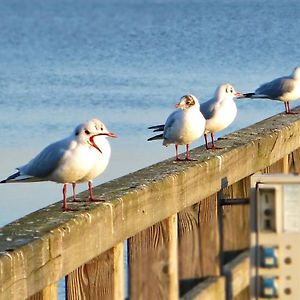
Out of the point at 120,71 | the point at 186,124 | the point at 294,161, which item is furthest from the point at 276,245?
the point at 120,71

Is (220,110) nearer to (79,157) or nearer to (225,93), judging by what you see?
(225,93)

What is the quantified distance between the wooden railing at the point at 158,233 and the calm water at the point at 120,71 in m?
3.18

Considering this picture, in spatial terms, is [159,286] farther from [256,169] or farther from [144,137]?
[144,137]

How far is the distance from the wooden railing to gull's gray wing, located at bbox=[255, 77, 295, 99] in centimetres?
250

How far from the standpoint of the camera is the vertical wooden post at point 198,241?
543 centimetres

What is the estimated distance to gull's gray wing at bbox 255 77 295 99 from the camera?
9.35m

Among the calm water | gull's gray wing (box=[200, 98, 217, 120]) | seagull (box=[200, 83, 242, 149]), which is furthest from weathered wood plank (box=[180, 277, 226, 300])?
the calm water

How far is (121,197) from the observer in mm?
4293

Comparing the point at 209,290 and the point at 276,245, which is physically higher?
the point at 276,245

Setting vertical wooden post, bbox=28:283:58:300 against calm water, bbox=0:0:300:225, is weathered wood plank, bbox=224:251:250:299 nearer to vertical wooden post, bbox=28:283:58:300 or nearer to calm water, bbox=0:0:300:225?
vertical wooden post, bbox=28:283:58:300

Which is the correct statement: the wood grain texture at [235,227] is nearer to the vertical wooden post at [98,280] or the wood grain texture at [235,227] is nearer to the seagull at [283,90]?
the vertical wooden post at [98,280]

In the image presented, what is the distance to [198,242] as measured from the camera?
550 cm

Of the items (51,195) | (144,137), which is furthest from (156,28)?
(51,195)

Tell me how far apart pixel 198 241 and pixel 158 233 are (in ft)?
2.52
